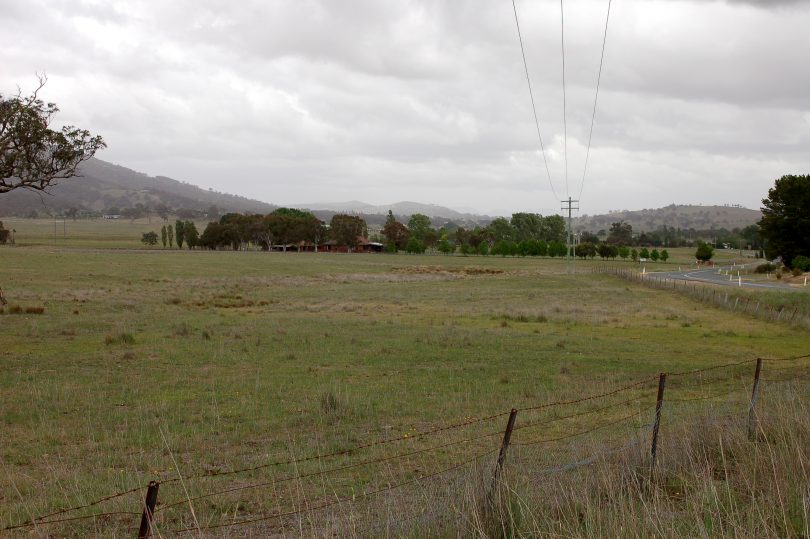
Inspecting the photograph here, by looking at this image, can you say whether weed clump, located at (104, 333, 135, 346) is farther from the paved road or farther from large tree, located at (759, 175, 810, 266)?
large tree, located at (759, 175, 810, 266)

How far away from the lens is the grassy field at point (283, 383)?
30.8ft

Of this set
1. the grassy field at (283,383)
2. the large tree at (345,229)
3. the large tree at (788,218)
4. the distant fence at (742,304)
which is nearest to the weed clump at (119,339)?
the grassy field at (283,383)

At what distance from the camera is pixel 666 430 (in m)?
10.0

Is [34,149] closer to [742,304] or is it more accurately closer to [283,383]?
[283,383]

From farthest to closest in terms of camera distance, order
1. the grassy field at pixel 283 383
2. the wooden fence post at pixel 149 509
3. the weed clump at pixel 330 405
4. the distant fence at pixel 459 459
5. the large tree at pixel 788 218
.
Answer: the large tree at pixel 788 218 → the weed clump at pixel 330 405 → the grassy field at pixel 283 383 → the distant fence at pixel 459 459 → the wooden fence post at pixel 149 509

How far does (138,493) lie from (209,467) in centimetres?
151

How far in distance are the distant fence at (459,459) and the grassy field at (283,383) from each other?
0.40 ft

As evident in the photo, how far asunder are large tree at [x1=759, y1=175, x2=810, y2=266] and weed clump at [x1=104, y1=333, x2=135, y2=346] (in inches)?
3929

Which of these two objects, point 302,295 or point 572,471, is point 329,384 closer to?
point 572,471

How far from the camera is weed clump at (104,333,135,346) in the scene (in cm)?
2439

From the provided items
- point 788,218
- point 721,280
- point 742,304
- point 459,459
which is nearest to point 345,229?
point 788,218

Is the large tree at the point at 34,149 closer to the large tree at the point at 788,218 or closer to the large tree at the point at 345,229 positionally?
the large tree at the point at 788,218

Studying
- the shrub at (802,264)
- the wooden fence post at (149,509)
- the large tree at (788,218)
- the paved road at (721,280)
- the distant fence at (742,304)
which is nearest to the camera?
the wooden fence post at (149,509)

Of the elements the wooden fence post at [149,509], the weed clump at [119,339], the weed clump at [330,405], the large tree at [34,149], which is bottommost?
the weed clump at [119,339]
